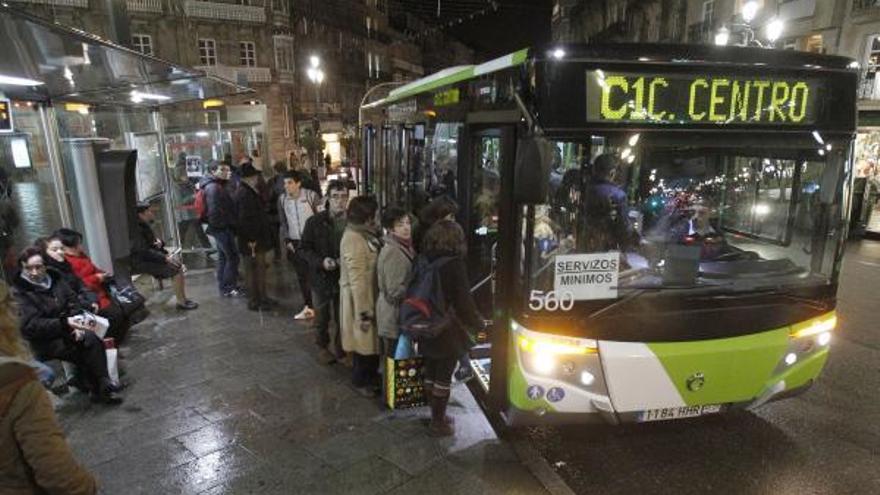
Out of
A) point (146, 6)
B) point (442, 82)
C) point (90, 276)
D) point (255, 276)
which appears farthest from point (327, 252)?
point (146, 6)

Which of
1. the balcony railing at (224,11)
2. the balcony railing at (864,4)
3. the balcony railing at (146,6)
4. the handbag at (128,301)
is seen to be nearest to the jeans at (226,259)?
the handbag at (128,301)

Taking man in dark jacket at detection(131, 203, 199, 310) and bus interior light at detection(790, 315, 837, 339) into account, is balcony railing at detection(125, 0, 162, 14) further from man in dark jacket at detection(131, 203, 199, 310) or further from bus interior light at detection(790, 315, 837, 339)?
bus interior light at detection(790, 315, 837, 339)

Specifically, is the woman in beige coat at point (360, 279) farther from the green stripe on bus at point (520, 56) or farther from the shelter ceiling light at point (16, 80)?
the shelter ceiling light at point (16, 80)

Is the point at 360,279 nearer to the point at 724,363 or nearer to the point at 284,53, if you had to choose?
the point at 724,363

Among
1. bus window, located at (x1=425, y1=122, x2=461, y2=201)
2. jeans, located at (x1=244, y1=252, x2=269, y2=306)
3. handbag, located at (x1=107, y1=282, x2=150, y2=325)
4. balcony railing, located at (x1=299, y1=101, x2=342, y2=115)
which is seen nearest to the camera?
bus window, located at (x1=425, y1=122, x2=461, y2=201)

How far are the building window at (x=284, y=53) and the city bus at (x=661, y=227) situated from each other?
33.9m

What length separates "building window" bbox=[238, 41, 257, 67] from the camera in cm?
3331

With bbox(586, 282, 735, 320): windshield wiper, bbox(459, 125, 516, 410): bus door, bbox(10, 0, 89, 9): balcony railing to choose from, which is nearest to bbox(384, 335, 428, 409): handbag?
bbox(459, 125, 516, 410): bus door

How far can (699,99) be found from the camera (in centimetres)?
357

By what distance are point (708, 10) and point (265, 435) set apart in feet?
93.1

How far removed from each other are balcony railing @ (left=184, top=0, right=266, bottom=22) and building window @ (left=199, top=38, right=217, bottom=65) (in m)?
1.42

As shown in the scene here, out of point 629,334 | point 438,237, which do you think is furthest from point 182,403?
point 629,334

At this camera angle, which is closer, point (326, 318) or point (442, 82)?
point (442, 82)

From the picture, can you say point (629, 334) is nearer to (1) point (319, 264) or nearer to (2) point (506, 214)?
(2) point (506, 214)
